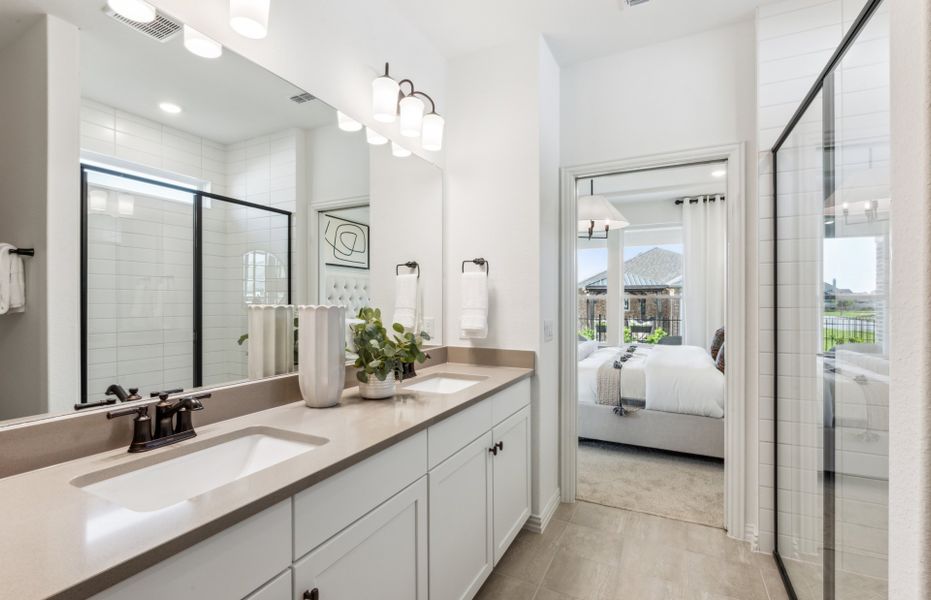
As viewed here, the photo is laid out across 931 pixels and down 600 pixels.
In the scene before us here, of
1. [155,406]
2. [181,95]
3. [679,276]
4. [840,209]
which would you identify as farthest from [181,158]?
[679,276]

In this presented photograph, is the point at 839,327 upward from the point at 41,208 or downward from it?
downward

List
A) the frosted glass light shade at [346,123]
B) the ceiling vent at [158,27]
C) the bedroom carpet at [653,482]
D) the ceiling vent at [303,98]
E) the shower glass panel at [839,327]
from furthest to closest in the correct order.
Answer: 1. the bedroom carpet at [653,482]
2. the frosted glass light shade at [346,123]
3. the ceiling vent at [303,98]
4. the ceiling vent at [158,27]
5. the shower glass panel at [839,327]

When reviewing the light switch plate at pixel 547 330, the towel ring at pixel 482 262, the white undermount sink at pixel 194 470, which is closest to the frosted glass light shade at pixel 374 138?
the towel ring at pixel 482 262

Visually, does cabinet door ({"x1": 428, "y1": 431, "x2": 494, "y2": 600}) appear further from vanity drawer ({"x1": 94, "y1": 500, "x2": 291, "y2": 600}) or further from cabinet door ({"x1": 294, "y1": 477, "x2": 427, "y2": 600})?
vanity drawer ({"x1": 94, "y1": 500, "x2": 291, "y2": 600})

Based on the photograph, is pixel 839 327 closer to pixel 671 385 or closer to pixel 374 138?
Answer: pixel 374 138

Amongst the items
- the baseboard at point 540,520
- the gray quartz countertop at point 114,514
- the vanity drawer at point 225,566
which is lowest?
the baseboard at point 540,520

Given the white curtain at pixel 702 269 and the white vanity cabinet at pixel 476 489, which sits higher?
→ the white curtain at pixel 702 269

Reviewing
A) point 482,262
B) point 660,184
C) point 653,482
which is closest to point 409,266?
point 482,262

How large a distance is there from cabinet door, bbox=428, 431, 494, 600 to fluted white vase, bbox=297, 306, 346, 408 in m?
0.46

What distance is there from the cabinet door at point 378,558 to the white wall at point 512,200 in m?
1.12

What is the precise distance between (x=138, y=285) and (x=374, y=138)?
122 cm

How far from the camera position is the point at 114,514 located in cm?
73

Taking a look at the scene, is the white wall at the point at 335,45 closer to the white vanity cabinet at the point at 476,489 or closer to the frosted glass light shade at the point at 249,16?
Answer: the frosted glass light shade at the point at 249,16

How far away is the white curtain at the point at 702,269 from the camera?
5742 millimetres
